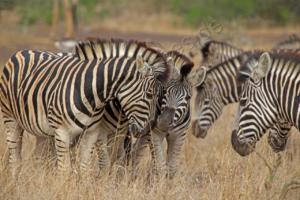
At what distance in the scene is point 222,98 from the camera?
10.5 metres

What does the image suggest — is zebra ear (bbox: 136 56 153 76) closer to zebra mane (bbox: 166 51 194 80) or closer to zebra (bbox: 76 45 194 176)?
zebra (bbox: 76 45 194 176)

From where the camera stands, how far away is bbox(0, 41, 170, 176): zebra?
7602 millimetres

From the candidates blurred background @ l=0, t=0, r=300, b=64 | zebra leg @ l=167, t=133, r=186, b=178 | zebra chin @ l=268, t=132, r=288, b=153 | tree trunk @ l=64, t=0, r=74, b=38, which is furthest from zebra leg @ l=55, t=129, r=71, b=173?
blurred background @ l=0, t=0, r=300, b=64

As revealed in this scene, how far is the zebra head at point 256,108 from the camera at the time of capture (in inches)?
292

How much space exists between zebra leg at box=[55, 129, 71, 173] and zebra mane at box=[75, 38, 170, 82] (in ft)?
2.93

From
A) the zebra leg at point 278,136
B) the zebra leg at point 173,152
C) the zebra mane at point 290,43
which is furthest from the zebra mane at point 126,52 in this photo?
the zebra mane at point 290,43

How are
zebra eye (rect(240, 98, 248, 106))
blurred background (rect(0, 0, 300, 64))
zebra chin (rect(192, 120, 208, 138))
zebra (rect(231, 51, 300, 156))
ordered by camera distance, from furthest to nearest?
blurred background (rect(0, 0, 300, 64)) → zebra chin (rect(192, 120, 208, 138)) → zebra eye (rect(240, 98, 248, 106)) → zebra (rect(231, 51, 300, 156))

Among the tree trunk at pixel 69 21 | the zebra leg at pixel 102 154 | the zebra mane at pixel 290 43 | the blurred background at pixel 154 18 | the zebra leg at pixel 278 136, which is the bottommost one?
the zebra leg at pixel 102 154

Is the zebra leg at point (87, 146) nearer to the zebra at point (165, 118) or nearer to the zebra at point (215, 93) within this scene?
the zebra at point (165, 118)

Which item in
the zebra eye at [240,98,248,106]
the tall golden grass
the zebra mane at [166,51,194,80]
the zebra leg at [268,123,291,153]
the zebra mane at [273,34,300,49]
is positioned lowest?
the tall golden grass

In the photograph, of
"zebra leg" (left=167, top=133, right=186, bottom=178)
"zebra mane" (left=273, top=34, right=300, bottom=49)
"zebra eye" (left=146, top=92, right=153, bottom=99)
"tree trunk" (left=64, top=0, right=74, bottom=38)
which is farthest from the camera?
"tree trunk" (left=64, top=0, right=74, bottom=38)

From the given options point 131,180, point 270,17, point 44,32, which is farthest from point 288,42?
point 270,17

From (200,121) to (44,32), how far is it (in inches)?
736

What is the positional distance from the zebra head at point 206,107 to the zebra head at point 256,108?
2505 millimetres
